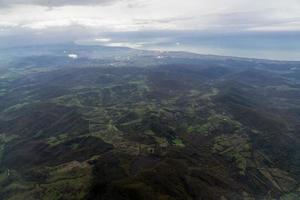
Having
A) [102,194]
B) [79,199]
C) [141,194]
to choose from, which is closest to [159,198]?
[141,194]

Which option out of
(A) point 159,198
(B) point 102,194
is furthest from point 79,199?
(A) point 159,198

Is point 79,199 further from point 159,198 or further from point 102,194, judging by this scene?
point 159,198

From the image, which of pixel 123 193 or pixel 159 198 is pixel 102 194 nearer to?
pixel 123 193

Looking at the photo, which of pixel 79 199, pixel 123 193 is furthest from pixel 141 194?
pixel 79 199

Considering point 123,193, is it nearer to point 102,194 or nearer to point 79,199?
point 102,194

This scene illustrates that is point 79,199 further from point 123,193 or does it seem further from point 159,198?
point 159,198
